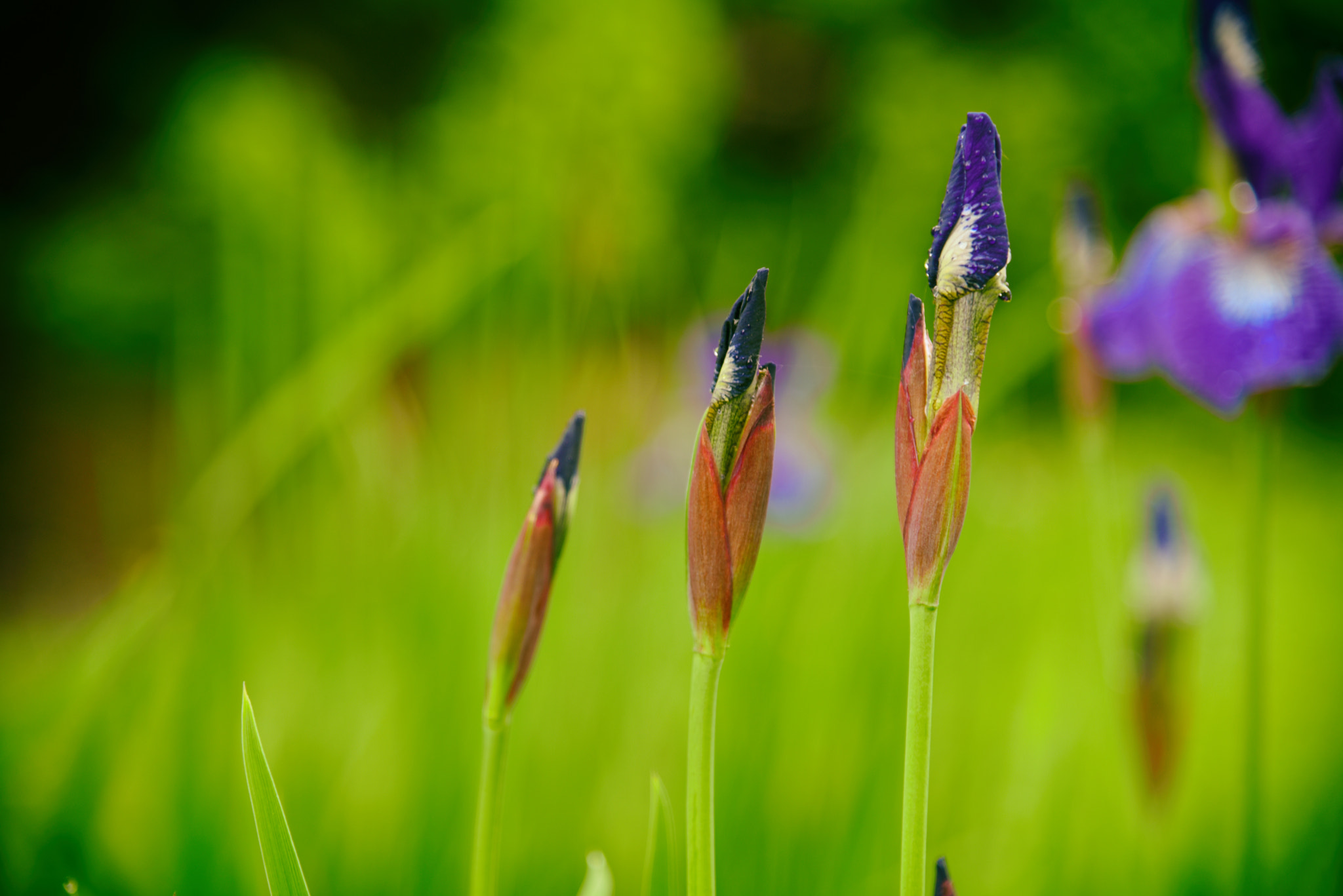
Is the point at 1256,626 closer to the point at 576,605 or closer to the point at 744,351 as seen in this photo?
the point at 744,351

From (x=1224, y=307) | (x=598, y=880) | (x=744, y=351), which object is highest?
(x=1224, y=307)

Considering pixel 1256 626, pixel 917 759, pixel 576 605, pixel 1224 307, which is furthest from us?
pixel 576 605

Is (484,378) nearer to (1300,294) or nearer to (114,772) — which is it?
(114,772)

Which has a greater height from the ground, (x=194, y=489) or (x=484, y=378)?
(x=484, y=378)

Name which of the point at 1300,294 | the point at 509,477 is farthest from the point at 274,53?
the point at 1300,294

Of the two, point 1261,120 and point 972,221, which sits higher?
point 1261,120

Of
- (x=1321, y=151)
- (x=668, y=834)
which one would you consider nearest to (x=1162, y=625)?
(x=1321, y=151)
